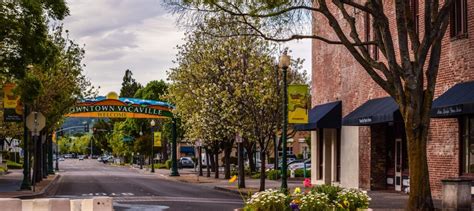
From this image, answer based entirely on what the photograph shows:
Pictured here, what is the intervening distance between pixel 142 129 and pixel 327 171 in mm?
71047

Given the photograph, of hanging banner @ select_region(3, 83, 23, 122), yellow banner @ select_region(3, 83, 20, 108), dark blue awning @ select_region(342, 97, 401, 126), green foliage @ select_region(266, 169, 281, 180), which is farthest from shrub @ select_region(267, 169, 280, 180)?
yellow banner @ select_region(3, 83, 20, 108)

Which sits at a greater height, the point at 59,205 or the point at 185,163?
the point at 59,205

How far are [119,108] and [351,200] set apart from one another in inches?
1990

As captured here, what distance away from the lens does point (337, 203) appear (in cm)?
1620

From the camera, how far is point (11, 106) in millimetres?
33969

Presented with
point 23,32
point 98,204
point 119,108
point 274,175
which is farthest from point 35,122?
point 119,108

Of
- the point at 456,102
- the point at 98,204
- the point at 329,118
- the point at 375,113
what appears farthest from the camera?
the point at 329,118

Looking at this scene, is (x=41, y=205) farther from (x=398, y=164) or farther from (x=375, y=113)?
(x=398, y=164)

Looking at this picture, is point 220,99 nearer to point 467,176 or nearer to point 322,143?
point 322,143

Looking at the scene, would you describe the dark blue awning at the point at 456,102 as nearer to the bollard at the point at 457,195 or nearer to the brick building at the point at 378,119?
the brick building at the point at 378,119

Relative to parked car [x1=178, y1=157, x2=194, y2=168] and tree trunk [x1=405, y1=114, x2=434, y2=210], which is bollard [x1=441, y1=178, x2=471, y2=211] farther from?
parked car [x1=178, y1=157, x2=194, y2=168]

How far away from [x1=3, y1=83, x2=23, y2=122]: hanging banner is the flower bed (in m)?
19.0

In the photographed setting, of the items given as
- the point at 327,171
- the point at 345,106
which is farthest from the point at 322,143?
the point at 345,106

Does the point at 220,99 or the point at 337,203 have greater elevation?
the point at 220,99
